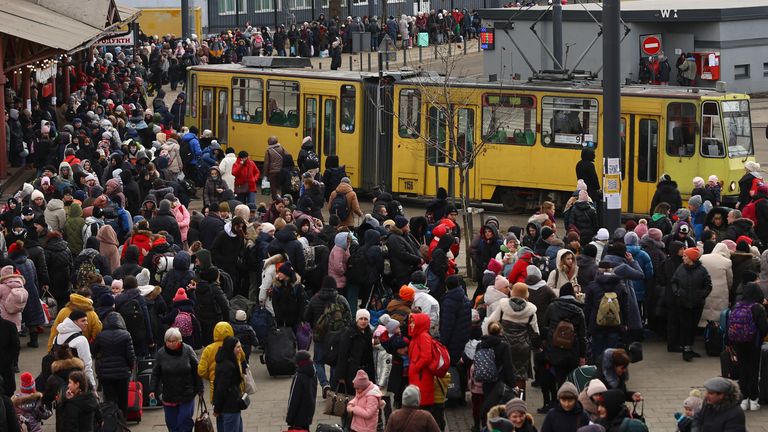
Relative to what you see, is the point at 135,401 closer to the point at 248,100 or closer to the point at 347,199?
the point at 347,199

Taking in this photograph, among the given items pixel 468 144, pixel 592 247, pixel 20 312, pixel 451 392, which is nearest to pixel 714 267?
pixel 592 247

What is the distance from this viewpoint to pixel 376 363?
16.3 meters

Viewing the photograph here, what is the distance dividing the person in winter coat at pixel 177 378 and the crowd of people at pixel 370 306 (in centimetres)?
2

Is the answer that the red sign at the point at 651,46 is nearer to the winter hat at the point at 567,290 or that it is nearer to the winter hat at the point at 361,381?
the winter hat at the point at 567,290

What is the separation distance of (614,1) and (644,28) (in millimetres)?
26021

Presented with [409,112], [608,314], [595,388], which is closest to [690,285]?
[608,314]

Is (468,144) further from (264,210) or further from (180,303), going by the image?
(180,303)

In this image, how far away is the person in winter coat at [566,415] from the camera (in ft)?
42.3

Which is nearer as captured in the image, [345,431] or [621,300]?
[345,431]

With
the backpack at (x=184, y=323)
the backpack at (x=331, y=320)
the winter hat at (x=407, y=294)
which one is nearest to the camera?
the winter hat at (x=407, y=294)

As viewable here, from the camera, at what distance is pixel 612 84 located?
2083 cm

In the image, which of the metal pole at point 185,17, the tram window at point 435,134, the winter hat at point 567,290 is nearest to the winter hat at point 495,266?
the winter hat at point 567,290

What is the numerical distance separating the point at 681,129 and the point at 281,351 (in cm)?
1131

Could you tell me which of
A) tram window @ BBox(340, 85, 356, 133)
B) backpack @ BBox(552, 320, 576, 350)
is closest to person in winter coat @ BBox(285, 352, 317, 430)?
backpack @ BBox(552, 320, 576, 350)
